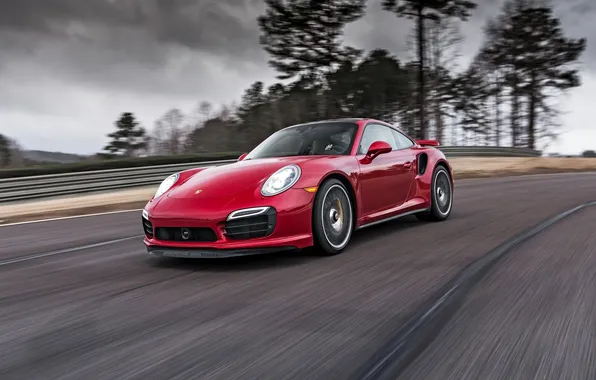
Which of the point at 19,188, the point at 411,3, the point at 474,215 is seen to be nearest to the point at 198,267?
the point at 474,215

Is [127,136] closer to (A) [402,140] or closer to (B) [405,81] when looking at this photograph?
(B) [405,81]

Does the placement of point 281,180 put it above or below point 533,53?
below

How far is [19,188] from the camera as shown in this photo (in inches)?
606

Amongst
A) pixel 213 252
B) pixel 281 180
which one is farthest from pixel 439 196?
pixel 213 252

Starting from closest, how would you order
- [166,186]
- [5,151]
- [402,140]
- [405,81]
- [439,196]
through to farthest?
[166,186], [402,140], [439,196], [5,151], [405,81]

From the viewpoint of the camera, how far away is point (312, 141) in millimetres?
5828

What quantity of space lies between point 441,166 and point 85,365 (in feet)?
18.2

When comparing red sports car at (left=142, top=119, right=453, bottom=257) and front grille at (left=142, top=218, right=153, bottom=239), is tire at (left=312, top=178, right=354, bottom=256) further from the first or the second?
front grille at (left=142, top=218, right=153, bottom=239)

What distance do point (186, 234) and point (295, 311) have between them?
5.09 ft

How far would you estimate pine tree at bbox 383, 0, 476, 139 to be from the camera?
26.0 m

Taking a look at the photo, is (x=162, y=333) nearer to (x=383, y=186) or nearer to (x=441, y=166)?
(x=383, y=186)

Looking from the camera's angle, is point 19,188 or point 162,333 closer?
point 162,333

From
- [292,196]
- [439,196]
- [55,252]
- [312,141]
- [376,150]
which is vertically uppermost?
[312,141]

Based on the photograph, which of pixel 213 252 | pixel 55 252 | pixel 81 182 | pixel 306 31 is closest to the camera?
pixel 213 252
